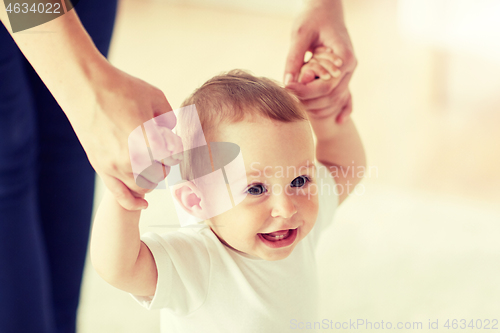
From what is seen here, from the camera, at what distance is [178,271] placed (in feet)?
1.19

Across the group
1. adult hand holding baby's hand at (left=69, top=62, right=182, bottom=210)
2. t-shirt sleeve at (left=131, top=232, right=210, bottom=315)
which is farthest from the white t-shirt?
adult hand holding baby's hand at (left=69, top=62, right=182, bottom=210)

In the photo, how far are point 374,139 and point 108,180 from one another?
84 centimetres

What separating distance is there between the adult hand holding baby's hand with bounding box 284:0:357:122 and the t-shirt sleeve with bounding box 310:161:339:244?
0.08 meters

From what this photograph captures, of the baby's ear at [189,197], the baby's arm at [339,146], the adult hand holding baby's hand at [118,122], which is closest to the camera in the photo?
the adult hand holding baby's hand at [118,122]

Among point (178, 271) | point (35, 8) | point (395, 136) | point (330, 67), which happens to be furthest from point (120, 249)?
point (395, 136)

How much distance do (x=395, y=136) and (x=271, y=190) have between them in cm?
78

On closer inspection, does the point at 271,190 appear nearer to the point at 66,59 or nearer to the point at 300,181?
the point at 300,181

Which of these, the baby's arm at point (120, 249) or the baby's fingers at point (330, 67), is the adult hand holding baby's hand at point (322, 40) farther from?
the baby's arm at point (120, 249)

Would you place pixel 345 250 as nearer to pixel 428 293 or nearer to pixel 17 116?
pixel 428 293

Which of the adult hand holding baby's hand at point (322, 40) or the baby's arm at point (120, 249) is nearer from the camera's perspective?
the baby's arm at point (120, 249)

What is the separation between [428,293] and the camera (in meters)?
0.66

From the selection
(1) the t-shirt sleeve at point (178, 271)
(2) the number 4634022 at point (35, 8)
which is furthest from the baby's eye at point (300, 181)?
→ (2) the number 4634022 at point (35, 8)

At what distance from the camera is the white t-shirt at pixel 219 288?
363mm

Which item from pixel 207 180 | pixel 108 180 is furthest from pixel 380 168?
pixel 108 180
